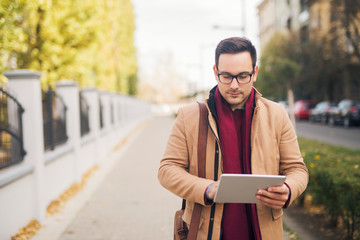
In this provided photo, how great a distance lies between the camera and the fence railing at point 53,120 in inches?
285

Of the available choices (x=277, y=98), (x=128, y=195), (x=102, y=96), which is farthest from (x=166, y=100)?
(x=128, y=195)

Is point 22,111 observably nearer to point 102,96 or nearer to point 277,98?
point 102,96

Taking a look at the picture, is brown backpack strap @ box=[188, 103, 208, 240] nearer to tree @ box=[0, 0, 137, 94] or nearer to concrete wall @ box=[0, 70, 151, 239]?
concrete wall @ box=[0, 70, 151, 239]

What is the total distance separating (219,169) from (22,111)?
4.35 m

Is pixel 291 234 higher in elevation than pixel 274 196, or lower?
lower

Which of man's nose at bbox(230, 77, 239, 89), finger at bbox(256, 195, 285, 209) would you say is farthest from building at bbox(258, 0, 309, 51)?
finger at bbox(256, 195, 285, 209)

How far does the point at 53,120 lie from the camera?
25.4 ft

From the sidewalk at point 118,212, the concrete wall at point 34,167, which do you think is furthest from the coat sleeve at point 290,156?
the concrete wall at point 34,167

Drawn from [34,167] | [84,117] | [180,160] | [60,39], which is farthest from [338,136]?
[180,160]

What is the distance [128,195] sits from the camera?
7.68m

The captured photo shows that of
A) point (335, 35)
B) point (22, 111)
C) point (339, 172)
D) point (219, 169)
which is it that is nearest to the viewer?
point (219, 169)

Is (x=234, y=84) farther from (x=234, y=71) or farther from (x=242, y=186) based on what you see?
(x=242, y=186)

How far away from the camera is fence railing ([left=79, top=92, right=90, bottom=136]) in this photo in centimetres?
1052

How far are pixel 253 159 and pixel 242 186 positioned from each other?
245 mm
